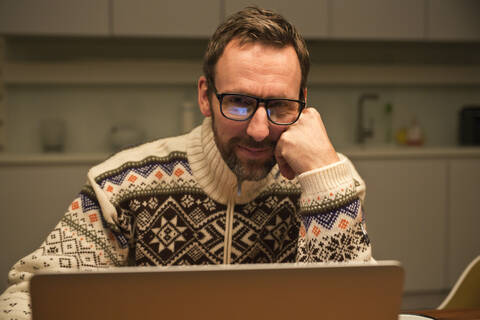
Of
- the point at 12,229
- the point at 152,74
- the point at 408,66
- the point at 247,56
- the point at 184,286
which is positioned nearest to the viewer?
the point at 184,286

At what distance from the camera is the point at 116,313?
0.50 m

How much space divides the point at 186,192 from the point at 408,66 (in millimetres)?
2451

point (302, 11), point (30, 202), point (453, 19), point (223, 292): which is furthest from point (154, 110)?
point (223, 292)

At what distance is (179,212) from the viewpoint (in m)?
1.17

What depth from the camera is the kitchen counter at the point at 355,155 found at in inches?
98.5

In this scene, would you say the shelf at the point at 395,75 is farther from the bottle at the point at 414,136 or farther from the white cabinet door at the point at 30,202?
the white cabinet door at the point at 30,202

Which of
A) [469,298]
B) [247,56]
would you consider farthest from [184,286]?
[469,298]

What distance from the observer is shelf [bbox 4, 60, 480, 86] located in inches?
111

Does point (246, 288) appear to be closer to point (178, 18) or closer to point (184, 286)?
point (184, 286)

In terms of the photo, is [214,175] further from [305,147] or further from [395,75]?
[395,75]

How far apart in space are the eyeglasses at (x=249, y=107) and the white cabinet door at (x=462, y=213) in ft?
6.87

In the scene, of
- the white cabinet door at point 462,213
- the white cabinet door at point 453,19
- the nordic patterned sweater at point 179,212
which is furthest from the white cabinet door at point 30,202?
the white cabinet door at point 453,19

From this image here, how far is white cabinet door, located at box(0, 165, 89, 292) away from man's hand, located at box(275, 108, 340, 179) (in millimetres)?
1737

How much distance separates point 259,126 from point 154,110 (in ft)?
6.95
